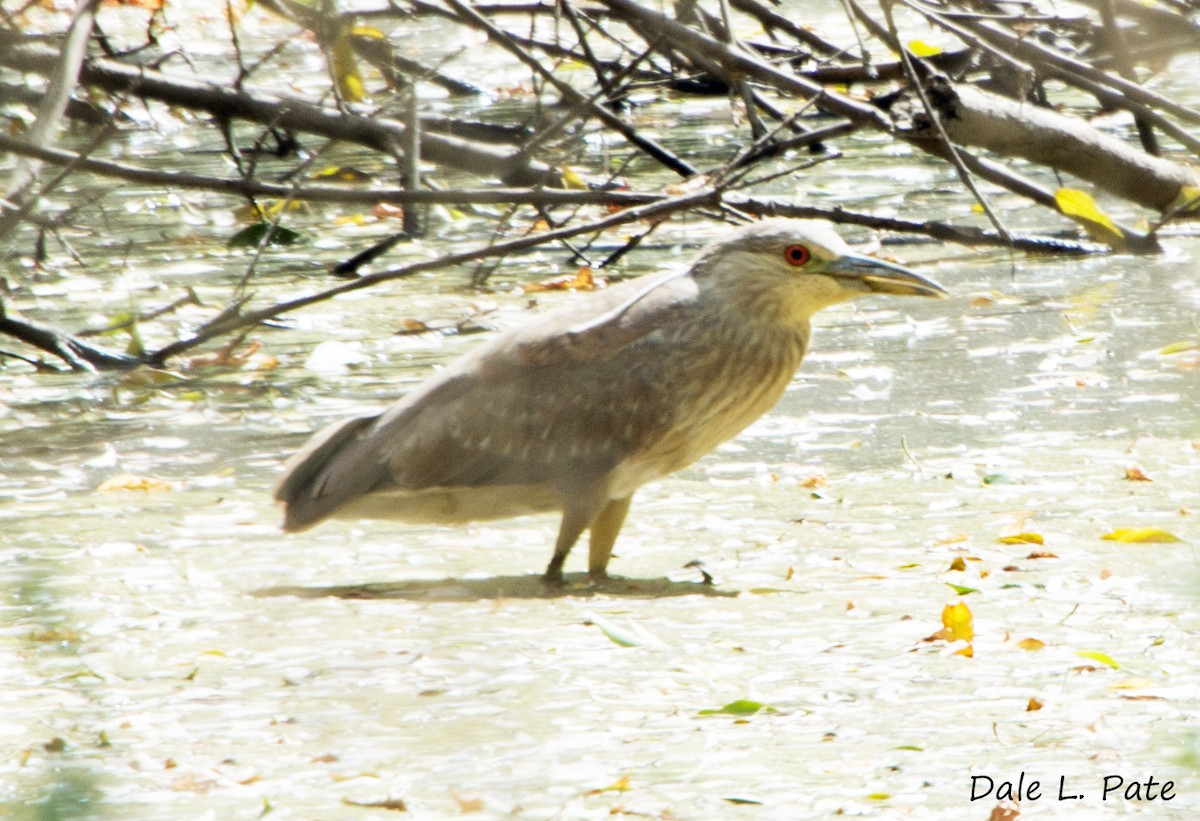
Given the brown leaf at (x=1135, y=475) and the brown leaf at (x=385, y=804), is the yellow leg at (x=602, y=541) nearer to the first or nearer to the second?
the brown leaf at (x=1135, y=475)

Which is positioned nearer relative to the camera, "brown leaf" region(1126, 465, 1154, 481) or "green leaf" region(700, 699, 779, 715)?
"green leaf" region(700, 699, 779, 715)

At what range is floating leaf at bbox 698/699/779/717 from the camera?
3834 millimetres

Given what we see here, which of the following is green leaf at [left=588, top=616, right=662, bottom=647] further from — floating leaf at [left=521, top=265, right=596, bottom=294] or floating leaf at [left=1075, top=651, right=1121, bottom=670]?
floating leaf at [left=521, top=265, right=596, bottom=294]

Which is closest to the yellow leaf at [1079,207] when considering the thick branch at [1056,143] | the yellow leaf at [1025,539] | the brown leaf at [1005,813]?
the thick branch at [1056,143]

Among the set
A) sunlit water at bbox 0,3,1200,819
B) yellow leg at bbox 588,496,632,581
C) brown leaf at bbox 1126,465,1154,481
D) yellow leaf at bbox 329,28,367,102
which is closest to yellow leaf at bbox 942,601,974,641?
sunlit water at bbox 0,3,1200,819

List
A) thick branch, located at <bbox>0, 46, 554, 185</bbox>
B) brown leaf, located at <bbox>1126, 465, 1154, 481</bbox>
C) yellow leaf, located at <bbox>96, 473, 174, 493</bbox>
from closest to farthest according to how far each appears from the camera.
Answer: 1. brown leaf, located at <bbox>1126, 465, 1154, 481</bbox>
2. yellow leaf, located at <bbox>96, 473, 174, 493</bbox>
3. thick branch, located at <bbox>0, 46, 554, 185</bbox>

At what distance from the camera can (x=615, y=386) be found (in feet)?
17.0

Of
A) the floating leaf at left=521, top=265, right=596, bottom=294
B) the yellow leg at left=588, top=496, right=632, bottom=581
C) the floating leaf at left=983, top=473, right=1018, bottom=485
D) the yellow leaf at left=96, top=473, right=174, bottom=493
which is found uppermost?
the floating leaf at left=521, top=265, right=596, bottom=294

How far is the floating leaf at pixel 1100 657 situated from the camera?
4.04m

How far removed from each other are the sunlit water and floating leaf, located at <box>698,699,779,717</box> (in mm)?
27

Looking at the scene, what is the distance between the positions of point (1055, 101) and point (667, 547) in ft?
25.5

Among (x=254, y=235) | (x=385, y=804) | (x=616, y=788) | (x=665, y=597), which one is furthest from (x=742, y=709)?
(x=254, y=235)

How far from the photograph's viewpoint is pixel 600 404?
5.18 metres

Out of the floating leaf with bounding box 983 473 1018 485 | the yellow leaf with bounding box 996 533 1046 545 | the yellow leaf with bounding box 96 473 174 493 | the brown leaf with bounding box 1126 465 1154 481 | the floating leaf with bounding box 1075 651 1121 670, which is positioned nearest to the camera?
the floating leaf with bounding box 1075 651 1121 670
